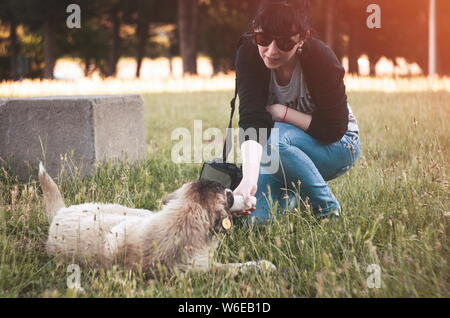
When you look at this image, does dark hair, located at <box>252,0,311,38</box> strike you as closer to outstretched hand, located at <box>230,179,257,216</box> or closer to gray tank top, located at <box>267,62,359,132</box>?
gray tank top, located at <box>267,62,359,132</box>

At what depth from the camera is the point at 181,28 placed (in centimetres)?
2550

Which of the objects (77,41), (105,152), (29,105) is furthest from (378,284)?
(77,41)

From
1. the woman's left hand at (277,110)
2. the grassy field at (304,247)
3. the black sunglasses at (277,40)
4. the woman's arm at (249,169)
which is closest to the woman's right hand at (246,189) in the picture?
the woman's arm at (249,169)

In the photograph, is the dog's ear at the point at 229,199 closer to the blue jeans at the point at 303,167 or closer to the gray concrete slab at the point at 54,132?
the blue jeans at the point at 303,167

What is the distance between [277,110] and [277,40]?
25.1 inches

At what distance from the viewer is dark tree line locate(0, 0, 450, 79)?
2481 centimetres

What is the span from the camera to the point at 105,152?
560cm

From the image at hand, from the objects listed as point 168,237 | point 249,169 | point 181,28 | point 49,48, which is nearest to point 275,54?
point 249,169

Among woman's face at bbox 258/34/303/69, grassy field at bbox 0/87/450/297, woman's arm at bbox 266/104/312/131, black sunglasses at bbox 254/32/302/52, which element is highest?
black sunglasses at bbox 254/32/302/52

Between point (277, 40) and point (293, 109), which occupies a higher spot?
point (277, 40)

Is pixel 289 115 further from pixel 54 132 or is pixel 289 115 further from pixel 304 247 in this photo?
pixel 54 132

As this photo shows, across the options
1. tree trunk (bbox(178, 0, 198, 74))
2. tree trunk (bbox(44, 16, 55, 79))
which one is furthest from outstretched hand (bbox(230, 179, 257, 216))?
tree trunk (bbox(178, 0, 198, 74))

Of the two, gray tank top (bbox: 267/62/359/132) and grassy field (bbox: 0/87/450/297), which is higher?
gray tank top (bbox: 267/62/359/132)

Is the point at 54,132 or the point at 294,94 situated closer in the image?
the point at 294,94
